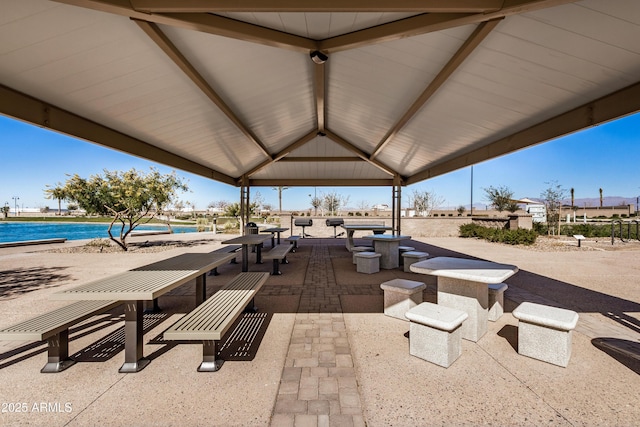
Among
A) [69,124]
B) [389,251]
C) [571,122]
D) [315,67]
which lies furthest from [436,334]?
[69,124]

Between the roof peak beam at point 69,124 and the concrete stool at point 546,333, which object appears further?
the roof peak beam at point 69,124

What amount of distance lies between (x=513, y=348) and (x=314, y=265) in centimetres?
511

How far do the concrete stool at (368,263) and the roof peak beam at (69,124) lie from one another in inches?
201

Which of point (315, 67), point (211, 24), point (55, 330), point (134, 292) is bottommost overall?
point (55, 330)

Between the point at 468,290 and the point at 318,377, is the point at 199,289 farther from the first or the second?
the point at 468,290

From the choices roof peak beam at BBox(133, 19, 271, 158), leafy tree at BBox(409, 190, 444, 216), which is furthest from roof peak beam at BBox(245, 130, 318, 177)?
leafy tree at BBox(409, 190, 444, 216)

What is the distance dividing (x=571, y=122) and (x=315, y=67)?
12.4ft

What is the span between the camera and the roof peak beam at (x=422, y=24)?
2101mm

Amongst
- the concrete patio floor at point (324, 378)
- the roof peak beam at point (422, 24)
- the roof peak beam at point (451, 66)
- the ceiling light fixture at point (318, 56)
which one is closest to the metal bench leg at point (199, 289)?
the concrete patio floor at point (324, 378)

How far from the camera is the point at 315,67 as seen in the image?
4.34 m

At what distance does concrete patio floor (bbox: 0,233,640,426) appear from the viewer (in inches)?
76.9

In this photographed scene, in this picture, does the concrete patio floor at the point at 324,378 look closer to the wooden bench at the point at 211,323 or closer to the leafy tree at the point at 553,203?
the wooden bench at the point at 211,323

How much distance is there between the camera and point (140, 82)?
3484 millimetres

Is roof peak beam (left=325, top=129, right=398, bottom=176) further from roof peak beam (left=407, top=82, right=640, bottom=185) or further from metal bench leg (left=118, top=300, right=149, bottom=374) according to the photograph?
metal bench leg (left=118, top=300, right=149, bottom=374)
